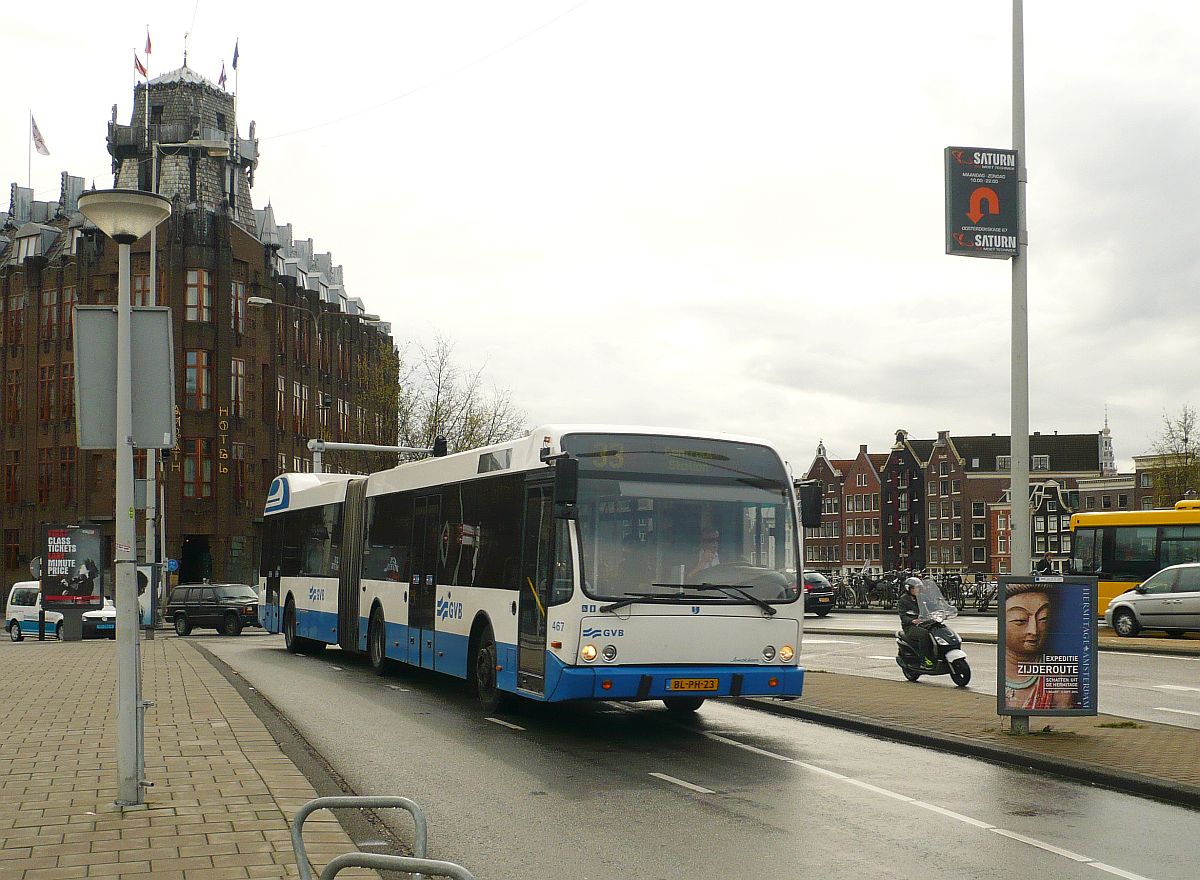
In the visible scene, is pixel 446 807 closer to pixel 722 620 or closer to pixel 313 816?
pixel 313 816

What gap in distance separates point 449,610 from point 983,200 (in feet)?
25.4

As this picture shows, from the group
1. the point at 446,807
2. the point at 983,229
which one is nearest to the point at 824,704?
the point at 983,229

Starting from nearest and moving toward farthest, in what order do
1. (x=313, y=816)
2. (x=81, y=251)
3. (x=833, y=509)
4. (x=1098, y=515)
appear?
(x=313, y=816)
(x=1098, y=515)
(x=81, y=251)
(x=833, y=509)

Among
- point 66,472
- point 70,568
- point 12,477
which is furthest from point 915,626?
point 12,477

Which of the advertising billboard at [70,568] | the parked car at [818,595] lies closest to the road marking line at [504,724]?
the advertising billboard at [70,568]

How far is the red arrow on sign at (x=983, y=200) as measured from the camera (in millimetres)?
13102

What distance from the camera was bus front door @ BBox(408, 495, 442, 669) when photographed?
17234 millimetres

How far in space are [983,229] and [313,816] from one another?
8.39m

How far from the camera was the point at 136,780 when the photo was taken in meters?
8.53

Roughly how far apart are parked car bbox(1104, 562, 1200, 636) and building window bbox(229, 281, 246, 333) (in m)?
48.8

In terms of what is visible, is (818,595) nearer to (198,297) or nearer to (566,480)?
(566,480)

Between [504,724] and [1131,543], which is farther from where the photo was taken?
[1131,543]

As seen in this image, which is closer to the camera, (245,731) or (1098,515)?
(245,731)

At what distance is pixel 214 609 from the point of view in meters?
41.6
